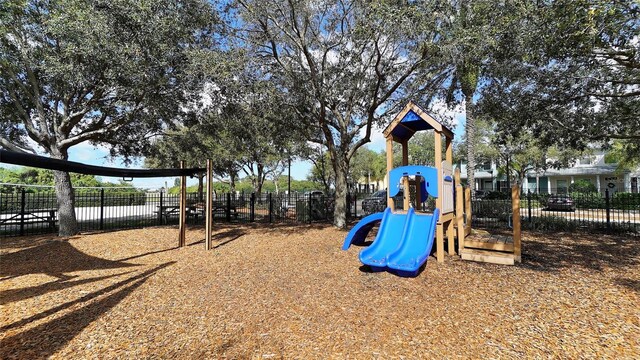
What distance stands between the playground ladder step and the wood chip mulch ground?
0.24 meters

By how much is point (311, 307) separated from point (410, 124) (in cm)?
547

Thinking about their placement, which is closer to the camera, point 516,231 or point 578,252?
point 516,231

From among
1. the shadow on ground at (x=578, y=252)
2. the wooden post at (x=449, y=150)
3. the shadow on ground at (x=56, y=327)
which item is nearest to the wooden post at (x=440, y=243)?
the shadow on ground at (x=578, y=252)

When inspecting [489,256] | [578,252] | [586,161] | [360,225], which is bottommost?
[578,252]

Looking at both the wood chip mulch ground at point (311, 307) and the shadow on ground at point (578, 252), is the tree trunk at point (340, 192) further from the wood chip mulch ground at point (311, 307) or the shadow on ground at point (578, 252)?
the shadow on ground at point (578, 252)

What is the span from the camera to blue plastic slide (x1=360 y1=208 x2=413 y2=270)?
221 inches

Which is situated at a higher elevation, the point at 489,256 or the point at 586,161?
the point at 586,161

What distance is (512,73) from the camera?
965 cm

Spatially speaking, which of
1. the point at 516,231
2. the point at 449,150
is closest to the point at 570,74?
the point at 449,150

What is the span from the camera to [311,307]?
426 centimetres

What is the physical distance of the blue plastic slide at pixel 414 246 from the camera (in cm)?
532

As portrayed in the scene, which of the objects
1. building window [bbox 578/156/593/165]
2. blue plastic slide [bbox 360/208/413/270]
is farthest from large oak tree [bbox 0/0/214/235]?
building window [bbox 578/156/593/165]

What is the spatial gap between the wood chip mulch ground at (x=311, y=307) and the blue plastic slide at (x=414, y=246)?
0.27 metres

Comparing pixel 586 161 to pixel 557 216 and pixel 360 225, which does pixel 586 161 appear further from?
pixel 360 225
